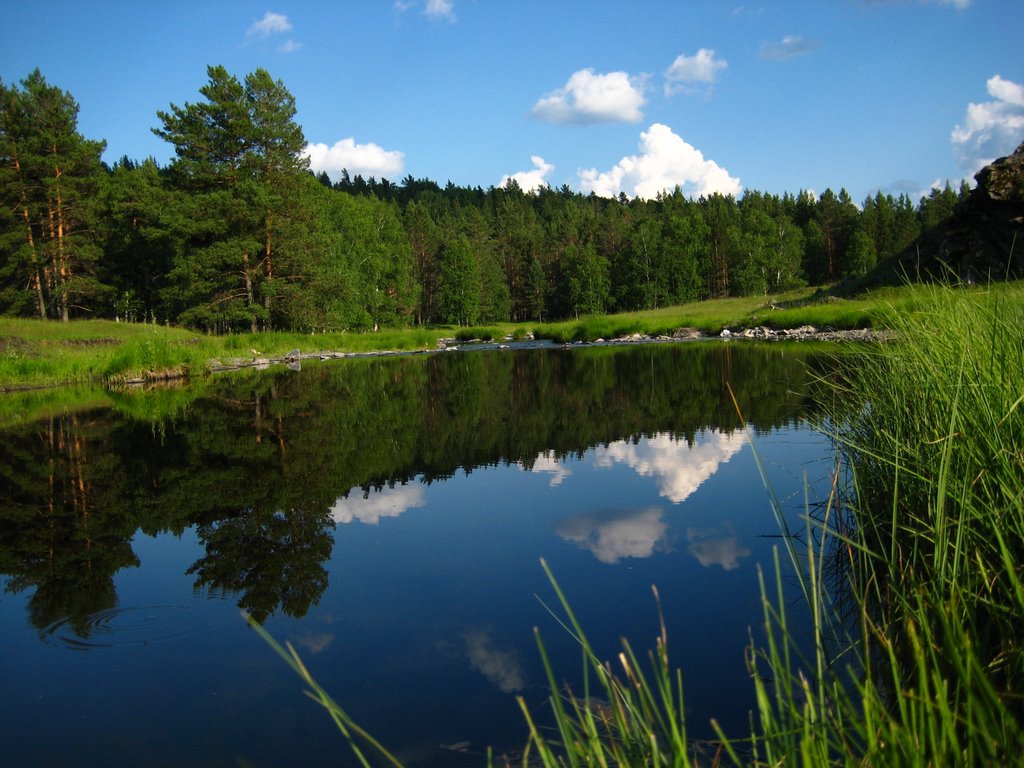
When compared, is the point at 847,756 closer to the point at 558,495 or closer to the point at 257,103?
the point at 558,495

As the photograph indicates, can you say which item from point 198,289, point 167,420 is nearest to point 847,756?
point 167,420

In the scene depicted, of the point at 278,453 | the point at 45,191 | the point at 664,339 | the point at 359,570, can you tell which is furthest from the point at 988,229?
the point at 45,191

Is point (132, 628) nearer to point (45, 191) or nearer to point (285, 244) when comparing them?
point (285, 244)

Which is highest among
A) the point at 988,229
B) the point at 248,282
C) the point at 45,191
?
the point at 45,191

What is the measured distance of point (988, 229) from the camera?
24.8 meters

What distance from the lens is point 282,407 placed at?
14.1m

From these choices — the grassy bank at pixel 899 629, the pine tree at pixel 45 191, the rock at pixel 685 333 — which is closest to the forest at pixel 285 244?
the pine tree at pixel 45 191

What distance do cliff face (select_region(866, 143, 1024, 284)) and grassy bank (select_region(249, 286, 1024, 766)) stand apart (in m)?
20.3

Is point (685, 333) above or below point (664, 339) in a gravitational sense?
above

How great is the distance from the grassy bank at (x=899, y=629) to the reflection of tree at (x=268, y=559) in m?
1.13

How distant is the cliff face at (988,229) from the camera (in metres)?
23.2

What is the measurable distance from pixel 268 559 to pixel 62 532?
2236mm

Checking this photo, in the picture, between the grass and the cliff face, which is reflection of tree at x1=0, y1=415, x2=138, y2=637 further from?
the cliff face

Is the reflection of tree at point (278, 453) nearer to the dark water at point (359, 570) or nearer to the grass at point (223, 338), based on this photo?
the dark water at point (359, 570)
